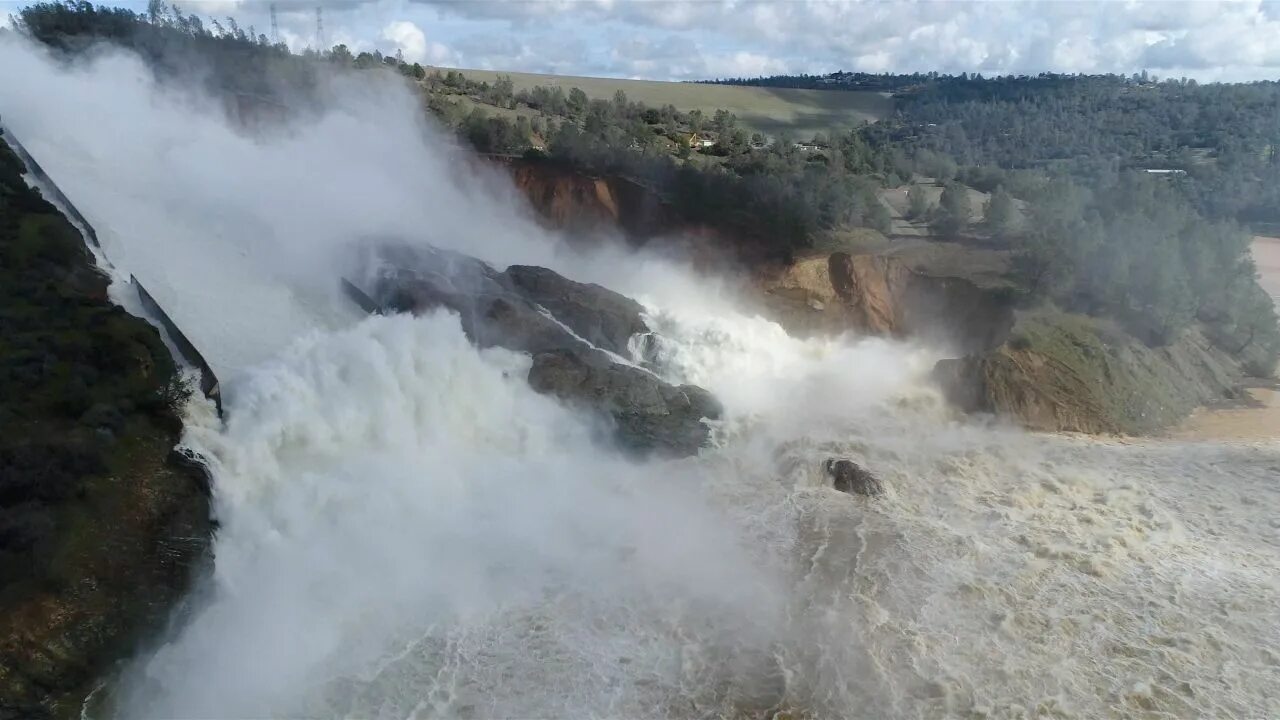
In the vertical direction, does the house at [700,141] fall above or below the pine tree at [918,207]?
below

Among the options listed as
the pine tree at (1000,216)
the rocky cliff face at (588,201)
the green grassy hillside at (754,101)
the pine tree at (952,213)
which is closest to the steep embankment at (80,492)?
the rocky cliff face at (588,201)

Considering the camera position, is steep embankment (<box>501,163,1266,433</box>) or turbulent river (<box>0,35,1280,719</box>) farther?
steep embankment (<box>501,163,1266,433</box>)

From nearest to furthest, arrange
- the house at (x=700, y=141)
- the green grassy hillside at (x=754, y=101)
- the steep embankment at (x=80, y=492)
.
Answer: the steep embankment at (x=80, y=492), the house at (x=700, y=141), the green grassy hillside at (x=754, y=101)

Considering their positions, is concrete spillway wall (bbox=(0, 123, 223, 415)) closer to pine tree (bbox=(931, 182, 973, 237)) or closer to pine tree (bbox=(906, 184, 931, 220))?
pine tree (bbox=(931, 182, 973, 237))

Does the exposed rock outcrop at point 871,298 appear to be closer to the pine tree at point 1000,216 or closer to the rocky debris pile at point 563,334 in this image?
the pine tree at point 1000,216

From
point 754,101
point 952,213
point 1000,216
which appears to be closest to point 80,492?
point 952,213

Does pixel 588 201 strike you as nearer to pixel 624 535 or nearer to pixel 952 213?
pixel 952 213

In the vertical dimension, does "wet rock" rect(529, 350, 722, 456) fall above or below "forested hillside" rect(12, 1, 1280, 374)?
below

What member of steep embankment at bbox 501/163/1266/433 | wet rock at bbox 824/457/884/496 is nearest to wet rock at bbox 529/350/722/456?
wet rock at bbox 824/457/884/496
